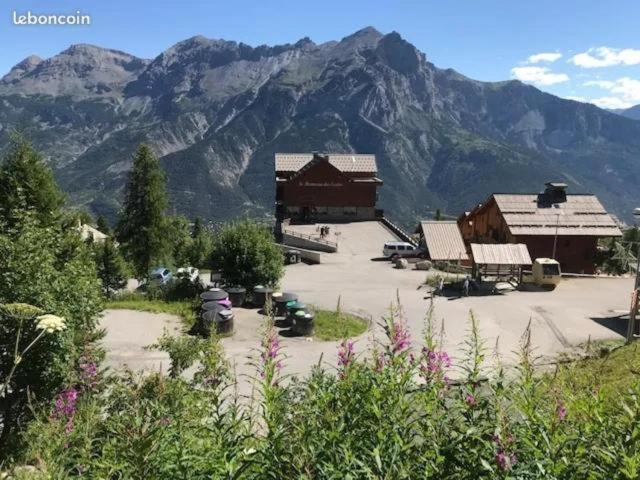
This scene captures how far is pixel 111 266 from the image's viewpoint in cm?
5147

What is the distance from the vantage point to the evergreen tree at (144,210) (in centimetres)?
4447

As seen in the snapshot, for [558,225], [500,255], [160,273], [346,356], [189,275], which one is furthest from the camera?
[160,273]

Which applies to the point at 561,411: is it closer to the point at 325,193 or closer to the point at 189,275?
the point at 189,275

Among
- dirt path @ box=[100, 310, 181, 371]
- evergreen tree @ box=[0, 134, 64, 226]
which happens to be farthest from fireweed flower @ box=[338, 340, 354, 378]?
evergreen tree @ box=[0, 134, 64, 226]

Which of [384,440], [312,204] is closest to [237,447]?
[384,440]

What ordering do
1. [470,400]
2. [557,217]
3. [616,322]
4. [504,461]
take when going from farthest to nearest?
[557,217] → [616,322] → [470,400] → [504,461]

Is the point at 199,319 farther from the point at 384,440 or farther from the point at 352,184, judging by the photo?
the point at 352,184

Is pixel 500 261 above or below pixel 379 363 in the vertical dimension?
below

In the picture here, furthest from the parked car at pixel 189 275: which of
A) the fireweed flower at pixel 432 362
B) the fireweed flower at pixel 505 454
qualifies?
the fireweed flower at pixel 505 454

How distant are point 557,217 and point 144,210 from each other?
3636 centimetres

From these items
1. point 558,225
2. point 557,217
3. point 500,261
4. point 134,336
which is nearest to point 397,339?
point 134,336

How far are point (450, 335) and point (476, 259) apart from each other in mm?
11611

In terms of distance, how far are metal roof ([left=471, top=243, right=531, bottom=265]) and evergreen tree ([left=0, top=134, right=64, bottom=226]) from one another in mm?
25897

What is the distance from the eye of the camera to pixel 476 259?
119ft
